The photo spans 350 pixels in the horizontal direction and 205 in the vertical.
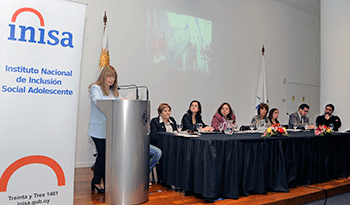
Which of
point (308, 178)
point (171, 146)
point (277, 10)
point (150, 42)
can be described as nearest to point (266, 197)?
point (308, 178)

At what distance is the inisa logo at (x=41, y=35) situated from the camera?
2.03m

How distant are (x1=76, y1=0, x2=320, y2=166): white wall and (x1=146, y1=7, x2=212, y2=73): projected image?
15 cm

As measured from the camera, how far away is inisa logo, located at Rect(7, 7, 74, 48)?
203 cm

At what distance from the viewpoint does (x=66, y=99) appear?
224 cm

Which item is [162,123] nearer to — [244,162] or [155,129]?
[155,129]

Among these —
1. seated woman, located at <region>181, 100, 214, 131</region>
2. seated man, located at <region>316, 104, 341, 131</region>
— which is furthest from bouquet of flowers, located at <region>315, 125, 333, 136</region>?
seated man, located at <region>316, 104, 341, 131</region>

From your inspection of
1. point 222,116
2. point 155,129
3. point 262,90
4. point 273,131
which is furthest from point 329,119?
point 155,129

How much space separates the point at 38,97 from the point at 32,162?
18.6 inches

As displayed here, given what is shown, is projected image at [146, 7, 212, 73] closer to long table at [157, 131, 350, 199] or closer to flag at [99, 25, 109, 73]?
flag at [99, 25, 109, 73]

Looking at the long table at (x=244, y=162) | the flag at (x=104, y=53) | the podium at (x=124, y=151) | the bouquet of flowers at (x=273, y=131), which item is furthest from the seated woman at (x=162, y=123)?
the flag at (x=104, y=53)

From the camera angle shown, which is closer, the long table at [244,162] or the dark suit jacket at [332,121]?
the long table at [244,162]

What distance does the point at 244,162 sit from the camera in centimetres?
328

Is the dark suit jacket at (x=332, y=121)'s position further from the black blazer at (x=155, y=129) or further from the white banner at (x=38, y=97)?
the white banner at (x=38, y=97)

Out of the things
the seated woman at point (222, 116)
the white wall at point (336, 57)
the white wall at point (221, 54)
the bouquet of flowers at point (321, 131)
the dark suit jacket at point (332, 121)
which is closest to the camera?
the bouquet of flowers at point (321, 131)
